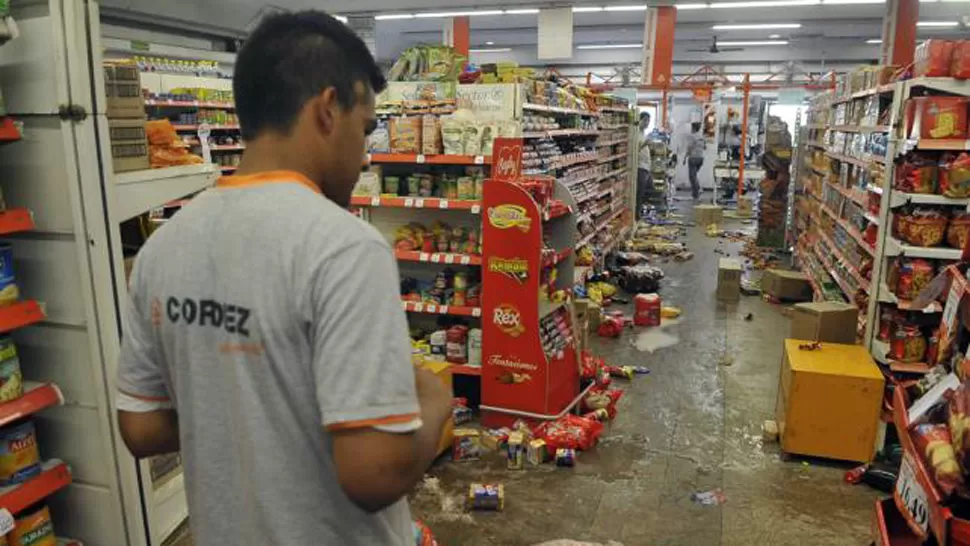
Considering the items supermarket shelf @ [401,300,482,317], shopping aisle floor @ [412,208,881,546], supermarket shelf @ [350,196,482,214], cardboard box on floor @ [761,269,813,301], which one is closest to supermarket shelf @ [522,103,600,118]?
supermarket shelf @ [350,196,482,214]

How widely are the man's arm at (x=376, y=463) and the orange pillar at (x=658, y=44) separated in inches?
435

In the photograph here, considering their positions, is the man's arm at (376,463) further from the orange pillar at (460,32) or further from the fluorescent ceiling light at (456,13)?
the orange pillar at (460,32)

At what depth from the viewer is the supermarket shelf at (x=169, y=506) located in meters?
3.40

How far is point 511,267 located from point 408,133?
4.09 ft

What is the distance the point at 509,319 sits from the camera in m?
4.61

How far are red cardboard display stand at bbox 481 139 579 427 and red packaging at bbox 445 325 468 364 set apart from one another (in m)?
0.26

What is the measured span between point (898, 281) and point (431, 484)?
10.6 feet

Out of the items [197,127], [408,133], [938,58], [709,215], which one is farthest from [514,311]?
[709,215]

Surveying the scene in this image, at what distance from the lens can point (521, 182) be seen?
14.9ft

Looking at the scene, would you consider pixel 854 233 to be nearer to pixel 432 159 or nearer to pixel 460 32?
pixel 432 159

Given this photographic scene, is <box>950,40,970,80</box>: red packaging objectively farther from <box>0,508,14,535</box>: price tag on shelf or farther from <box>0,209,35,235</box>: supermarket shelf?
<box>0,508,14,535</box>: price tag on shelf

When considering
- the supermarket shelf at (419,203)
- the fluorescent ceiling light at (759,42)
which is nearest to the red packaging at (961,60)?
the supermarket shelf at (419,203)

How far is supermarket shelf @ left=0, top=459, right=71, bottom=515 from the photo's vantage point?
2516 millimetres

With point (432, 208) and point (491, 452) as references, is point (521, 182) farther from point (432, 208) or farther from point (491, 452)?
point (491, 452)
